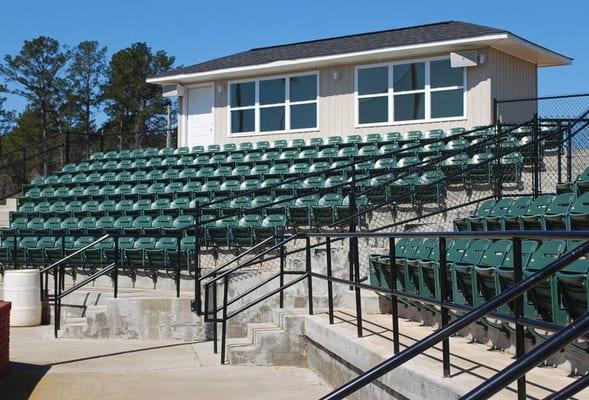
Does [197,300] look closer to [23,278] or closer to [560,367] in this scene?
[23,278]

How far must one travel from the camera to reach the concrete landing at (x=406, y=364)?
16.9 ft

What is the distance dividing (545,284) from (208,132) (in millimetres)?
19853

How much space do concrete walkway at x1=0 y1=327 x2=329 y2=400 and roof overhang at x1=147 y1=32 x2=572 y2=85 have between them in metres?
11.5

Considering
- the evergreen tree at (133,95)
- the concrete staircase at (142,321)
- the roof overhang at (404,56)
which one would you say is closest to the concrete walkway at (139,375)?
the concrete staircase at (142,321)

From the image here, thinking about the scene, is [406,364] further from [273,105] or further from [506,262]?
[273,105]

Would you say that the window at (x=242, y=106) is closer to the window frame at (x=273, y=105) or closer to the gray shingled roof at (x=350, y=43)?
the window frame at (x=273, y=105)

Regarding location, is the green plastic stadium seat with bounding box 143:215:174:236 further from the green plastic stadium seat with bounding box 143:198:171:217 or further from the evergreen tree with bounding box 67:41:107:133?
the evergreen tree with bounding box 67:41:107:133

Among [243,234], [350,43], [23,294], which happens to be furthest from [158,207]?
[350,43]

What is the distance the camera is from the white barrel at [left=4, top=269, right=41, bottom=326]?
44.8 ft

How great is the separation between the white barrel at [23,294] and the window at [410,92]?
434 inches

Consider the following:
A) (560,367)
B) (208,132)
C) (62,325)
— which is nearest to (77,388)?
(62,325)

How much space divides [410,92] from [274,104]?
Result: 14.8ft

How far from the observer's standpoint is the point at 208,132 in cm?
2484

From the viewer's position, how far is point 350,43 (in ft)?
77.3
